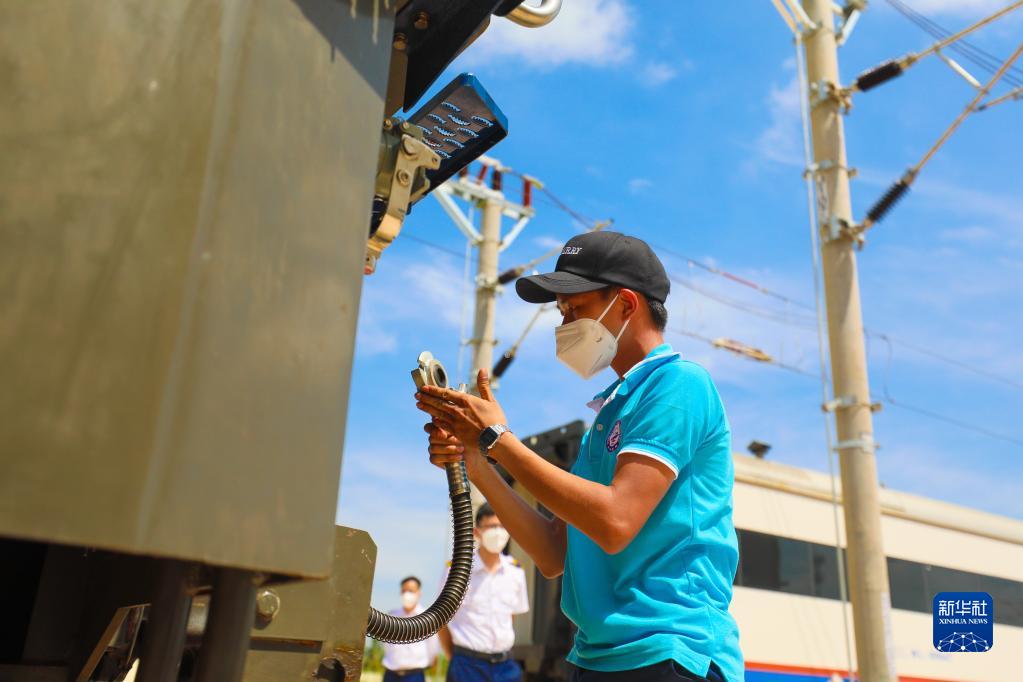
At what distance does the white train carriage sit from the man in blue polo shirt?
7341mm

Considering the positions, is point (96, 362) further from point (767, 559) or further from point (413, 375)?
point (767, 559)

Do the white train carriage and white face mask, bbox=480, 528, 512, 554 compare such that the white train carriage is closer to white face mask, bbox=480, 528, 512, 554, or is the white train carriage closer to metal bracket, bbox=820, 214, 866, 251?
metal bracket, bbox=820, 214, 866, 251

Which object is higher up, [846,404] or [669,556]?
[846,404]

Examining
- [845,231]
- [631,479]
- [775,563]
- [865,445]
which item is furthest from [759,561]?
[631,479]

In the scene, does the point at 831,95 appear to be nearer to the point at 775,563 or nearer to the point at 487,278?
the point at 775,563

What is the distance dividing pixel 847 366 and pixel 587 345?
21.8 feet

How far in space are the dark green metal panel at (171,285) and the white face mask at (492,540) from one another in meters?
6.04

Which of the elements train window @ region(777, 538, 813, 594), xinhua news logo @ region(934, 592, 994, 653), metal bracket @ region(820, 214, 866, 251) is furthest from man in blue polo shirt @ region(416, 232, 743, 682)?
train window @ region(777, 538, 813, 594)

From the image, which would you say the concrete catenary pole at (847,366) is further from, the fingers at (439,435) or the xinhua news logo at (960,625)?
the fingers at (439,435)

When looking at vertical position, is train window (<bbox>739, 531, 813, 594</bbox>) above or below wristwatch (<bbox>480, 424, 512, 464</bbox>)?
above

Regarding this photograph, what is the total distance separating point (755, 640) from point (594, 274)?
7.82 meters

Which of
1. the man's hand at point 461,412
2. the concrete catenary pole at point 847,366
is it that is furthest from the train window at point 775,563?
the man's hand at point 461,412

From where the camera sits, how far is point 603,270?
230 cm

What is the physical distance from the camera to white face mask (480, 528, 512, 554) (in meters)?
6.93
